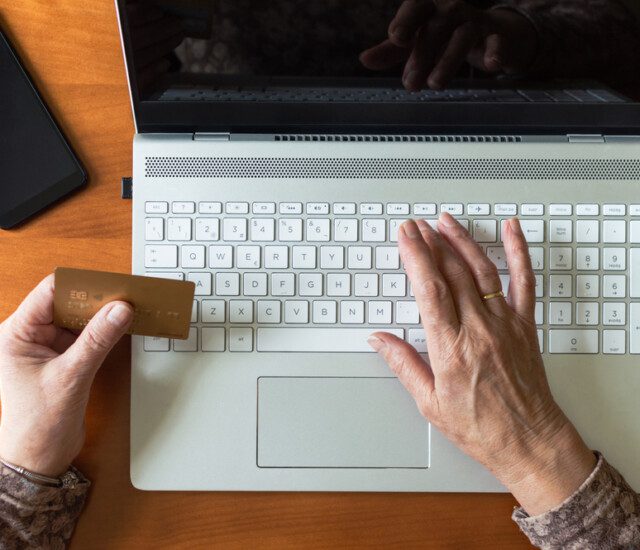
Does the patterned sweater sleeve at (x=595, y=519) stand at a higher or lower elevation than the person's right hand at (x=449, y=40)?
lower

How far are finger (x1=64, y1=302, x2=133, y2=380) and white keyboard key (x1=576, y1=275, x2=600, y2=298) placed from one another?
1.88 ft

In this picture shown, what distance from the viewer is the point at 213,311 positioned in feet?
2.49

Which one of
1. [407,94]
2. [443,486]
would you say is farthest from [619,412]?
[407,94]

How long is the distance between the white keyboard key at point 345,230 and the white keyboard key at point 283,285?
80mm

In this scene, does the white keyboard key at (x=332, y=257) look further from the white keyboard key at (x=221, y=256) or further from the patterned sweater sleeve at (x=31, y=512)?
the patterned sweater sleeve at (x=31, y=512)

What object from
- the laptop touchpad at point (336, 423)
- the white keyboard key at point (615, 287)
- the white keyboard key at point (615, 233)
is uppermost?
the white keyboard key at point (615, 233)

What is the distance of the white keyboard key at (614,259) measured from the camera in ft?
2.50

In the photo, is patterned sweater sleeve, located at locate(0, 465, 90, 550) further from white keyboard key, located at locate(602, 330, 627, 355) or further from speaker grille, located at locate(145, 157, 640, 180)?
white keyboard key, located at locate(602, 330, 627, 355)

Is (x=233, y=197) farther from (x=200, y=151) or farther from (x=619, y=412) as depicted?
(x=619, y=412)

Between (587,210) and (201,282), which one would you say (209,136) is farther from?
(587,210)

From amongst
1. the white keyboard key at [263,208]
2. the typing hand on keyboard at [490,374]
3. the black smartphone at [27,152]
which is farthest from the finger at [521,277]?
the black smartphone at [27,152]

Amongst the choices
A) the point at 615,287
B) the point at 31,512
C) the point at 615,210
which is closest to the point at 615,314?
the point at 615,287

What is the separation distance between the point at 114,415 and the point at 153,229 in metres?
0.27

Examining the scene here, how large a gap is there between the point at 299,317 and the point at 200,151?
0.84 ft
